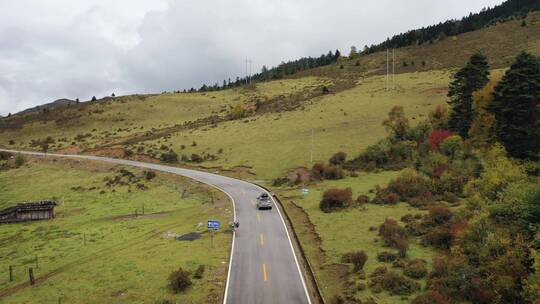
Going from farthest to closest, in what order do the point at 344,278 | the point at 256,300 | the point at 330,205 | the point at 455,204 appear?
the point at 330,205
the point at 455,204
the point at 344,278
the point at 256,300

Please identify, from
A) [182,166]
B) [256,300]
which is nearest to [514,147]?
[256,300]

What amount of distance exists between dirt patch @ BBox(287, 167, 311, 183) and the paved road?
12.5m

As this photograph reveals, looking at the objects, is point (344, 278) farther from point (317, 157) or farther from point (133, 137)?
point (133, 137)

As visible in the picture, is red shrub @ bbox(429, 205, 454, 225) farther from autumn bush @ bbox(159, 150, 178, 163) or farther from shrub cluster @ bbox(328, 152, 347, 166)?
autumn bush @ bbox(159, 150, 178, 163)

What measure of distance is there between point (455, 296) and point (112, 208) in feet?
152

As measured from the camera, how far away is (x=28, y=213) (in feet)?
185

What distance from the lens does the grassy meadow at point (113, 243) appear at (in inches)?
1145

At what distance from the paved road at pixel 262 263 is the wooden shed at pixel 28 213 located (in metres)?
25.0

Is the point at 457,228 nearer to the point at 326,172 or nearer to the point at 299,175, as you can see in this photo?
the point at 326,172

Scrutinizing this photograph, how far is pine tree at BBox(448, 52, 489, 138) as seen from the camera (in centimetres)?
6009

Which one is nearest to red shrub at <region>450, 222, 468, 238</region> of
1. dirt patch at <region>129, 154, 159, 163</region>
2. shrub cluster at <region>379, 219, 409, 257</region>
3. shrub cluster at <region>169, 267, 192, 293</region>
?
shrub cluster at <region>379, 219, 409, 257</region>

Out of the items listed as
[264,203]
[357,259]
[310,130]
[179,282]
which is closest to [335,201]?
[264,203]

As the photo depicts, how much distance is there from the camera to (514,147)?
4675cm

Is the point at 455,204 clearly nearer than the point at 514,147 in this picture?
Yes
